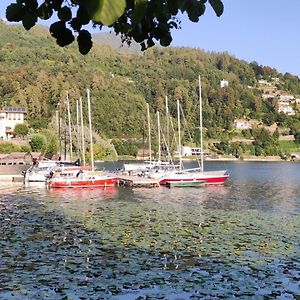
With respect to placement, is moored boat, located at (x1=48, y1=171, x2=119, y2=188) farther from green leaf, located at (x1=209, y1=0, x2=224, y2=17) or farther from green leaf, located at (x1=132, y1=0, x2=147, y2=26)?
green leaf, located at (x1=132, y1=0, x2=147, y2=26)

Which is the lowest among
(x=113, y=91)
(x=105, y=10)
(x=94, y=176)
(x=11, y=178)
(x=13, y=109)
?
(x=11, y=178)

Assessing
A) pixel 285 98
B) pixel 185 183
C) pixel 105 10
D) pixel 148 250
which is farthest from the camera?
pixel 285 98

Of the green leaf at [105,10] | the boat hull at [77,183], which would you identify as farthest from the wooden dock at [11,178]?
the green leaf at [105,10]

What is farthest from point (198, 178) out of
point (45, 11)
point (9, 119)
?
point (9, 119)

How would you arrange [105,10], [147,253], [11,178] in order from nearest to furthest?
[105,10], [147,253], [11,178]

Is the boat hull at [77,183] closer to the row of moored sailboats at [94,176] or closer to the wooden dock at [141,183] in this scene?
the row of moored sailboats at [94,176]

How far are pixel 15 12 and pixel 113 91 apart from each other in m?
148

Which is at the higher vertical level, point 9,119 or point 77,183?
point 9,119

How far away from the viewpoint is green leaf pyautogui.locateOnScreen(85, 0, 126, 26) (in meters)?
1.56

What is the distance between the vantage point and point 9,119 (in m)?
107

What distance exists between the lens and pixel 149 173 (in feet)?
163

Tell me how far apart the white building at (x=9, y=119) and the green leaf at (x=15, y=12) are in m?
104

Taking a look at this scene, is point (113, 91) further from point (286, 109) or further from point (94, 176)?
point (94, 176)

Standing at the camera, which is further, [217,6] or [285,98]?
[285,98]
